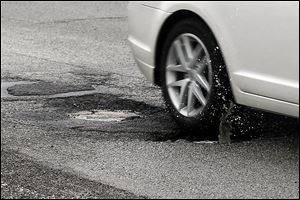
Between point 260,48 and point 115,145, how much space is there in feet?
4.25

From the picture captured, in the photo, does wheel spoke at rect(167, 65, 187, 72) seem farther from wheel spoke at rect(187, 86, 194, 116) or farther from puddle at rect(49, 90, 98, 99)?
puddle at rect(49, 90, 98, 99)

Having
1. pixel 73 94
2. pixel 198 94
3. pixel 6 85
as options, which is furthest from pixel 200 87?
pixel 6 85

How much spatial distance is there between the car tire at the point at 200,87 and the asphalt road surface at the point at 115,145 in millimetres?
124

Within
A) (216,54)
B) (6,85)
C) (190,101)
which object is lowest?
(6,85)

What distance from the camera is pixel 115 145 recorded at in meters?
4.97

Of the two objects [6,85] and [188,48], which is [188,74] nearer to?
[188,48]

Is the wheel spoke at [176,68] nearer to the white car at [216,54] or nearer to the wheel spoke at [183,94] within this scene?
the white car at [216,54]

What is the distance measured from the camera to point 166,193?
13.4 ft

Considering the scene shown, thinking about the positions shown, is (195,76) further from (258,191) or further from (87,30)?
(87,30)

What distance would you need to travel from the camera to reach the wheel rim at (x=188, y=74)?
4.79 meters

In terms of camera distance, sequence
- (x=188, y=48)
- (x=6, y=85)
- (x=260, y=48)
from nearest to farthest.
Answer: (x=260, y=48), (x=188, y=48), (x=6, y=85)

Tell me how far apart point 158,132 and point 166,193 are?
1.21m

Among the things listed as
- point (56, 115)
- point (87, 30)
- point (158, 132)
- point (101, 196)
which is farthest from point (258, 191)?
point (87, 30)

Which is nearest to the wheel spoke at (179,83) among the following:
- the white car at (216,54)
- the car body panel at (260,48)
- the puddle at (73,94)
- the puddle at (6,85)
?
the white car at (216,54)
